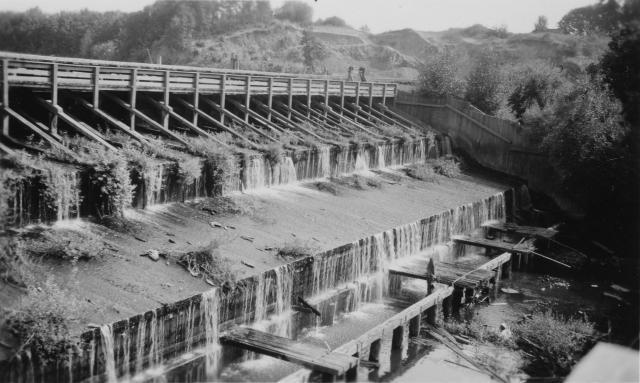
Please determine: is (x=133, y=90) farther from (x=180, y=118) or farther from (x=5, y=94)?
(x=5, y=94)

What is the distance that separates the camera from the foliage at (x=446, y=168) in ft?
103

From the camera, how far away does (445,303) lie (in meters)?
18.1

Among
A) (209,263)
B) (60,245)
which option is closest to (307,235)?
(209,263)

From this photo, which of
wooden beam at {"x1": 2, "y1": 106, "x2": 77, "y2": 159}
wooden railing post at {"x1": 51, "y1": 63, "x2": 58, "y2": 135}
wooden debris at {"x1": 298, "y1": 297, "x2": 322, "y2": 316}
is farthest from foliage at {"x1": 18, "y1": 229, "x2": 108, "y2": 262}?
wooden railing post at {"x1": 51, "y1": 63, "x2": 58, "y2": 135}

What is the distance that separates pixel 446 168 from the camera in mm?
31672

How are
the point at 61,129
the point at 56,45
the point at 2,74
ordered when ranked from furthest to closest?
the point at 56,45 < the point at 61,129 < the point at 2,74

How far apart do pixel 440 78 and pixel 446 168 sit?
31.6 ft

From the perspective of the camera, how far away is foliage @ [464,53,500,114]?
125 feet

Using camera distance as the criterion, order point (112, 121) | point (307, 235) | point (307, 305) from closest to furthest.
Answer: point (307, 305), point (307, 235), point (112, 121)

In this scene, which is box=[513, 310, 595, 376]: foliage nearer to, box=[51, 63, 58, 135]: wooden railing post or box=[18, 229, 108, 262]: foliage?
box=[18, 229, 108, 262]: foliage

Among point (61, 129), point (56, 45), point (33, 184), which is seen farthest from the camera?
point (56, 45)

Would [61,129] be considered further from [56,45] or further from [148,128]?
[56,45]

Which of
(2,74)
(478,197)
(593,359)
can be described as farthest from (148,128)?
(593,359)

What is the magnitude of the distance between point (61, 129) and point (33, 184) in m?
5.99
